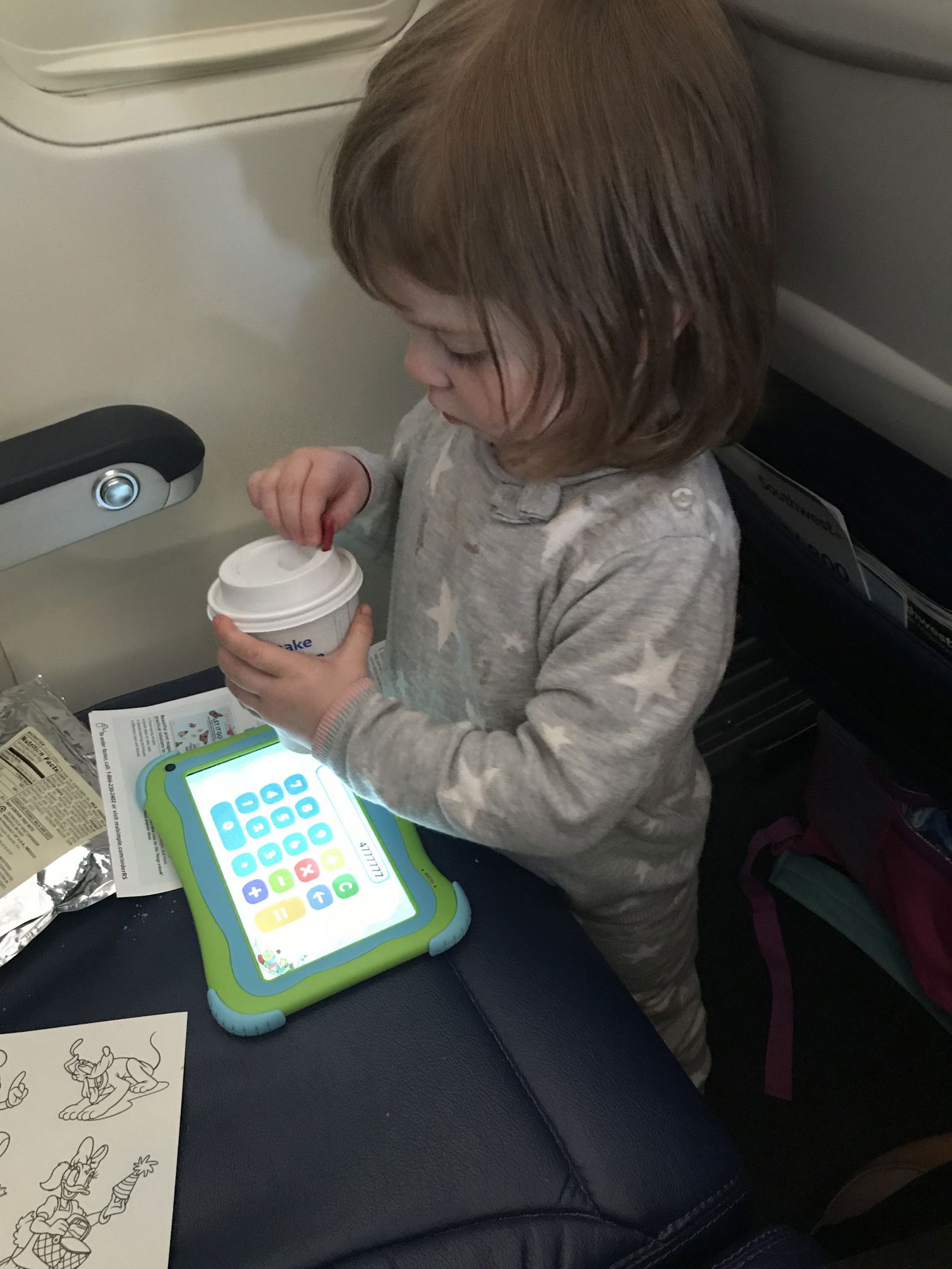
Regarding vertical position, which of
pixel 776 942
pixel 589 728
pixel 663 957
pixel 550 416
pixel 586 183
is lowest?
pixel 776 942

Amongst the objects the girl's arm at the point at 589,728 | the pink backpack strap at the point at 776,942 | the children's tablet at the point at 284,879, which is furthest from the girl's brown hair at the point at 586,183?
the pink backpack strap at the point at 776,942

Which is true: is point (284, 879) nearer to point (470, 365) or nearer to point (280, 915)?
point (280, 915)

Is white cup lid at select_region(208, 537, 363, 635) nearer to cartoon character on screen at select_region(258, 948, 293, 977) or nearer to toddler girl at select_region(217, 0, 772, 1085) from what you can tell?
toddler girl at select_region(217, 0, 772, 1085)

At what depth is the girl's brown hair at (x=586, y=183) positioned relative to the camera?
19.1 inches

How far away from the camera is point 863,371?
0.56 meters

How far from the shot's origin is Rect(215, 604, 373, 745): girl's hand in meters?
0.62

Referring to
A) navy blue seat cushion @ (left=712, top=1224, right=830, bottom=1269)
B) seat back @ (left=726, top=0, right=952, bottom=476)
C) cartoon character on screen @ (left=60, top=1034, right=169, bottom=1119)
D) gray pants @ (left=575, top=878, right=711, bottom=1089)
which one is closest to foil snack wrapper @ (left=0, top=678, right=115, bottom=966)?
cartoon character on screen @ (left=60, top=1034, right=169, bottom=1119)

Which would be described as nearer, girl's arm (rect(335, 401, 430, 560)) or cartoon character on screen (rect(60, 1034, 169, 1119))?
cartoon character on screen (rect(60, 1034, 169, 1119))

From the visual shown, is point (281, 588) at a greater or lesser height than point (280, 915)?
greater

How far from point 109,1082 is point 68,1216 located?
8 cm

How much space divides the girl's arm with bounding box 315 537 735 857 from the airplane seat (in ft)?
0.29

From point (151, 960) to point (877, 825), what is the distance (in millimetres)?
704

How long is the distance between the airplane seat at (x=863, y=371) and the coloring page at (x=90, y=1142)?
520 millimetres

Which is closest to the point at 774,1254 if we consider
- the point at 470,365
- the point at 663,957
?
the point at 663,957
